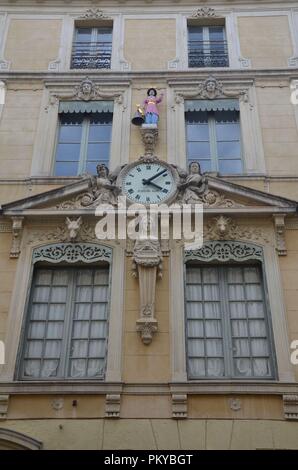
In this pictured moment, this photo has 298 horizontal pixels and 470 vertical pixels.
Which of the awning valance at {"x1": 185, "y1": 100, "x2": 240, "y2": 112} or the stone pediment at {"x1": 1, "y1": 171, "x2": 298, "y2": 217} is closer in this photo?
the stone pediment at {"x1": 1, "y1": 171, "x2": 298, "y2": 217}

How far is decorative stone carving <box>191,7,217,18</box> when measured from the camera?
15.3 m

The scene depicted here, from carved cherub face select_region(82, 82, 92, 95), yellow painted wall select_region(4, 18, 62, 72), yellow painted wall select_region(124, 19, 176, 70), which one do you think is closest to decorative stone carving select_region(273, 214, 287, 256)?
yellow painted wall select_region(124, 19, 176, 70)

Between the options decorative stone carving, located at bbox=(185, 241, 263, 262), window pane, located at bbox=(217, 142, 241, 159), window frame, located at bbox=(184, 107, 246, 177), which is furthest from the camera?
window pane, located at bbox=(217, 142, 241, 159)

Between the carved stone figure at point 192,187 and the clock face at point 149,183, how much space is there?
22cm

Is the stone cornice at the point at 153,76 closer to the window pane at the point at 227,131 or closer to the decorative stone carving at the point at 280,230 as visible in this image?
the window pane at the point at 227,131

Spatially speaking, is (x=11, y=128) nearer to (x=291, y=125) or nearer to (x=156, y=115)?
(x=156, y=115)

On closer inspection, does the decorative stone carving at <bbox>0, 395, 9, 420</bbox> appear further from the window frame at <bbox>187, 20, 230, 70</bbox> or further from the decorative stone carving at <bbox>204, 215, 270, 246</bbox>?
the window frame at <bbox>187, 20, 230, 70</bbox>

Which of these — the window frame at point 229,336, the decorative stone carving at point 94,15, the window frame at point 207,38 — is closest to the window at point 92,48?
the decorative stone carving at point 94,15

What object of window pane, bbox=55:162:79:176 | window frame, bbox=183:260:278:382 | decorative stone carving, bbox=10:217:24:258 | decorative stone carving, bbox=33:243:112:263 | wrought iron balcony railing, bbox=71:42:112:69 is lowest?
window frame, bbox=183:260:278:382

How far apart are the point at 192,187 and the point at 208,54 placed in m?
5.03

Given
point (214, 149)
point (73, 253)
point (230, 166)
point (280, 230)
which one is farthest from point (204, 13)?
point (73, 253)

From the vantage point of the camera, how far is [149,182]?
11758mm

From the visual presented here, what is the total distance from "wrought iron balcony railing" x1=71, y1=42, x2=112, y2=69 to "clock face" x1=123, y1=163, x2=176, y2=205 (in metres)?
4.05

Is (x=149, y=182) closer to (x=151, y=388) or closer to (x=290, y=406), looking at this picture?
(x=151, y=388)
